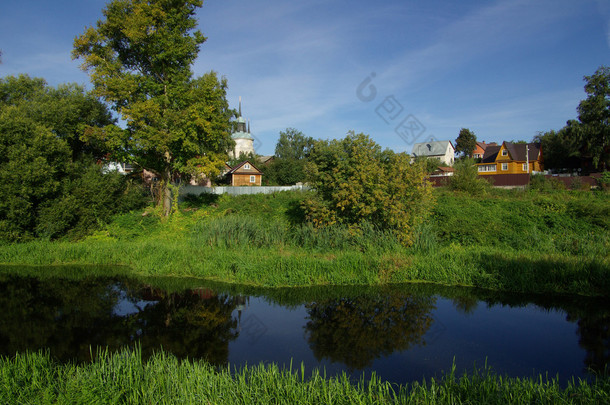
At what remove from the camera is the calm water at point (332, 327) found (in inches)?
270

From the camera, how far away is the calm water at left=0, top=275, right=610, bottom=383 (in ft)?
22.5

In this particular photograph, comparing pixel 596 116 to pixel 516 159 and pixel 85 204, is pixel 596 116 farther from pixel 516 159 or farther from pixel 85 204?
pixel 85 204

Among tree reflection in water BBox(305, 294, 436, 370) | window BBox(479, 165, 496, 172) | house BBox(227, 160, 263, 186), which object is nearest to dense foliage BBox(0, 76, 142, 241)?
tree reflection in water BBox(305, 294, 436, 370)

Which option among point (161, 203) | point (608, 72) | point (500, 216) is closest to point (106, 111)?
point (161, 203)

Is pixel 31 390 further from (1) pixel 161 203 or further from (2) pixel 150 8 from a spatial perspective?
(2) pixel 150 8

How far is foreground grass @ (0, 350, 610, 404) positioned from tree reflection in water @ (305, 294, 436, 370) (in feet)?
5.22

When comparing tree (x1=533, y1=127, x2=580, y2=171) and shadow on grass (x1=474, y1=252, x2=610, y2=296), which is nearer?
shadow on grass (x1=474, y1=252, x2=610, y2=296)

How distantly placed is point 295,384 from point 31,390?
351cm

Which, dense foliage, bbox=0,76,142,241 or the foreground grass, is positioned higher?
dense foliage, bbox=0,76,142,241

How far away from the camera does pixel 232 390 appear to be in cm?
510

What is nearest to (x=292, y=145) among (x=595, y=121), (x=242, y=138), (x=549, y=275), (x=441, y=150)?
(x=242, y=138)

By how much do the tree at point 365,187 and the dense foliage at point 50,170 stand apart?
12.1m

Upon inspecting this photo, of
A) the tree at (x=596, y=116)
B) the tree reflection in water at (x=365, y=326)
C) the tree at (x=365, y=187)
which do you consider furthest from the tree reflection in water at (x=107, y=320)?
the tree at (x=596, y=116)

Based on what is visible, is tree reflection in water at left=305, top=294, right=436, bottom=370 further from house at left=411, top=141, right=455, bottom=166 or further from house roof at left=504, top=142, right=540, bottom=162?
house at left=411, top=141, right=455, bottom=166
